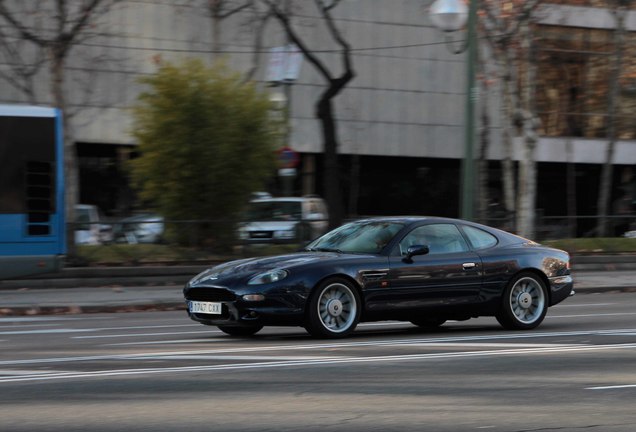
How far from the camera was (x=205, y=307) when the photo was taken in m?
11.2

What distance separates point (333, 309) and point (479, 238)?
218 cm

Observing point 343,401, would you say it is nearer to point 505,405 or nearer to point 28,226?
point 505,405

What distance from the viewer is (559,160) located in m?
45.8

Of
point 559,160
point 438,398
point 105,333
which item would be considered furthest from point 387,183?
point 438,398

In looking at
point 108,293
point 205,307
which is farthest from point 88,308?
point 205,307

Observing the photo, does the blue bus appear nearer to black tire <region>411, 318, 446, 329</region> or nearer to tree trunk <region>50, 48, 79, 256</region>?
tree trunk <region>50, 48, 79, 256</region>

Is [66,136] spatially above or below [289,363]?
above

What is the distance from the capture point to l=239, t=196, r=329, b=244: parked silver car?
23.3 m

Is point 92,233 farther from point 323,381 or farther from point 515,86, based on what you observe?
point 323,381

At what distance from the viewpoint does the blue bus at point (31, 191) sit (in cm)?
2006

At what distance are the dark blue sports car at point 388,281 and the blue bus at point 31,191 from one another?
926 cm

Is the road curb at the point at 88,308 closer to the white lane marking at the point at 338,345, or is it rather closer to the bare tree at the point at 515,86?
the white lane marking at the point at 338,345

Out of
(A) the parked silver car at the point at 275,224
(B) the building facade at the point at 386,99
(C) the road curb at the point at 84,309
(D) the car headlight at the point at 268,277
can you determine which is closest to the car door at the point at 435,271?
(D) the car headlight at the point at 268,277

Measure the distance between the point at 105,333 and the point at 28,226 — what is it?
779 centimetres
